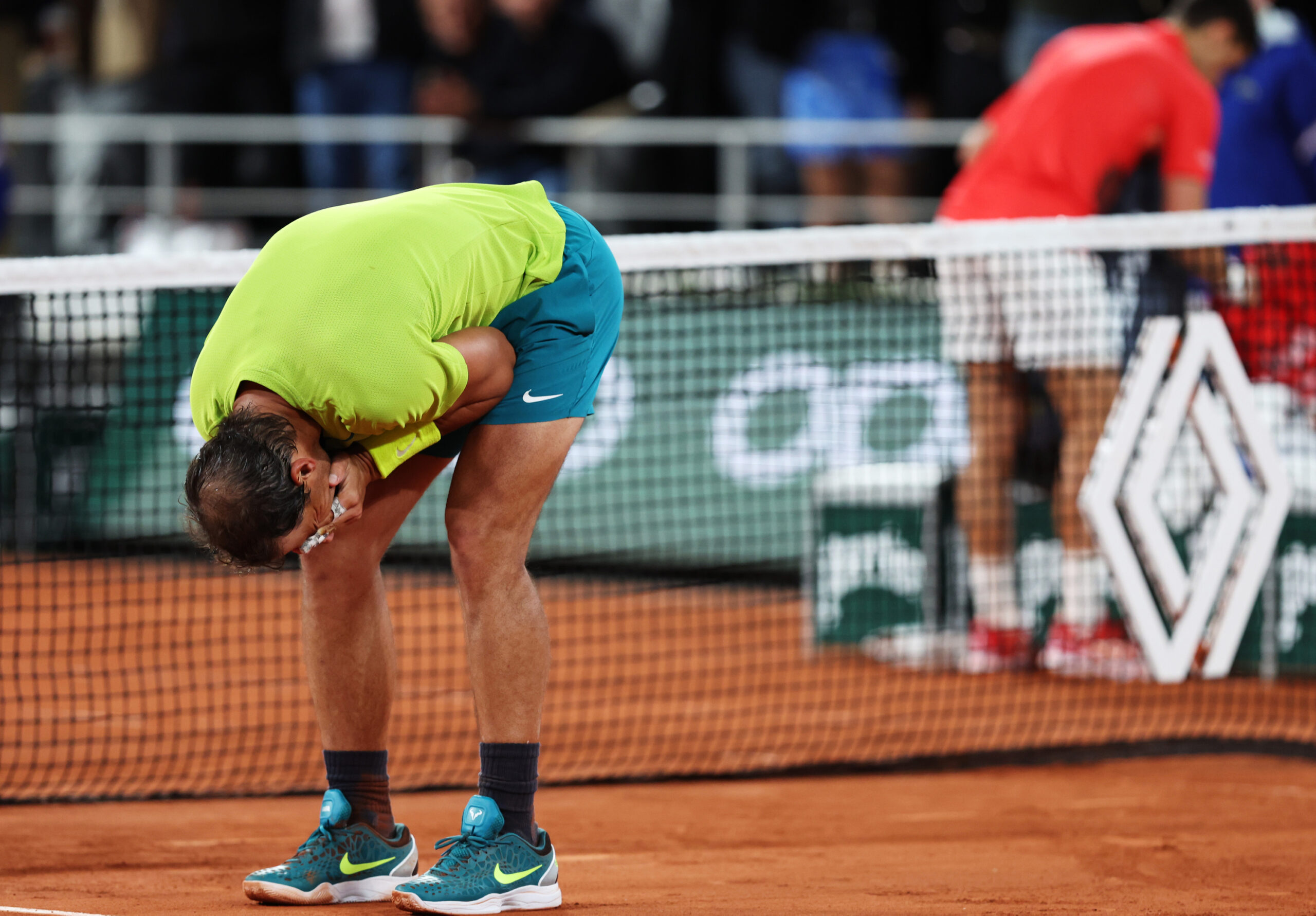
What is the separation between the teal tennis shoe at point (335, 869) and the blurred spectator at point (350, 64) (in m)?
7.30

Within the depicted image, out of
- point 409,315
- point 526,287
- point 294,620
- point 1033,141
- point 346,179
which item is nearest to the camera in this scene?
point 409,315

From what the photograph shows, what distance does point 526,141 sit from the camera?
31.8ft

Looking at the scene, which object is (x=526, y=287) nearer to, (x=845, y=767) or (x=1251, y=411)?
(x=845, y=767)

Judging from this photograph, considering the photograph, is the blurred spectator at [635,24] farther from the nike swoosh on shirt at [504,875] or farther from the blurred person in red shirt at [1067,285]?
the nike swoosh on shirt at [504,875]

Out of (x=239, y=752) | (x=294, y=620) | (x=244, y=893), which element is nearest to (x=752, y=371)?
(x=294, y=620)

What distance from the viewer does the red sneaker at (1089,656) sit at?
20.1 feet

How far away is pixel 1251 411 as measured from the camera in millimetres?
5203

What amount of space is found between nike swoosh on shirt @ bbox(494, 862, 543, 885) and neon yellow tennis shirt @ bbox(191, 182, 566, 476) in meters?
0.80

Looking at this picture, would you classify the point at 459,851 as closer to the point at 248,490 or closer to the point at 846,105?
the point at 248,490

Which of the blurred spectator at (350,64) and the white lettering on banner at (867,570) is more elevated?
the blurred spectator at (350,64)

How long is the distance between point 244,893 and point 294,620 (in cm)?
418

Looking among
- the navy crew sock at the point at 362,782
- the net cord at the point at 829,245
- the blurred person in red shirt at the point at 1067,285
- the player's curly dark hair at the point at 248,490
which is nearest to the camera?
the player's curly dark hair at the point at 248,490

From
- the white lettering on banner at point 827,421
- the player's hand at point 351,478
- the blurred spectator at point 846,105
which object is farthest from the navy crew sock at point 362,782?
the blurred spectator at point 846,105

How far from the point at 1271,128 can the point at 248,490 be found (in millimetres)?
5362
